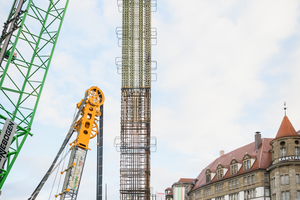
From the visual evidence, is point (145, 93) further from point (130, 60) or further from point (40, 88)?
point (40, 88)

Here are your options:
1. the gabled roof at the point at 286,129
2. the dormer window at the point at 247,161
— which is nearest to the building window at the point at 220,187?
the dormer window at the point at 247,161

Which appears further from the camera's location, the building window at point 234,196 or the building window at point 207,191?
the building window at point 207,191

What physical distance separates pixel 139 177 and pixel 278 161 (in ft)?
84.7

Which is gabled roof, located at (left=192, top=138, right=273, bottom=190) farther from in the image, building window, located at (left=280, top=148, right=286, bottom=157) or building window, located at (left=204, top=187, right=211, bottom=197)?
building window, located at (left=280, top=148, right=286, bottom=157)

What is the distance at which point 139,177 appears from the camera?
75.4 m

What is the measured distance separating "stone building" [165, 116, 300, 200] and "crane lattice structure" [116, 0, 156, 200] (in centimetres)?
2174

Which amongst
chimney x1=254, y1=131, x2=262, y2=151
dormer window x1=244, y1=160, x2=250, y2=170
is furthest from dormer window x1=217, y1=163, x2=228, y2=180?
chimney x1=254, y1=131, x2=262, y2=151

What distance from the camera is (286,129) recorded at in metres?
76.1

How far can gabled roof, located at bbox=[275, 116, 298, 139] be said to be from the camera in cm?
7538

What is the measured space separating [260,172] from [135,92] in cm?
2890

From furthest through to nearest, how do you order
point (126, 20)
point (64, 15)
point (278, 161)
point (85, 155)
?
point (126, 20)
point (278, 161)
point (64, 15)
point (85, 155)

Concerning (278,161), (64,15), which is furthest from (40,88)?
(278,161)

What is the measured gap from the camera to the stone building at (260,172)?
73.1 metres

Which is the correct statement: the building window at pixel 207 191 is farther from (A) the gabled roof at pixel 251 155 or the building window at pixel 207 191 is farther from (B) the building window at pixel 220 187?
(B) the building window at pixel 220 187
